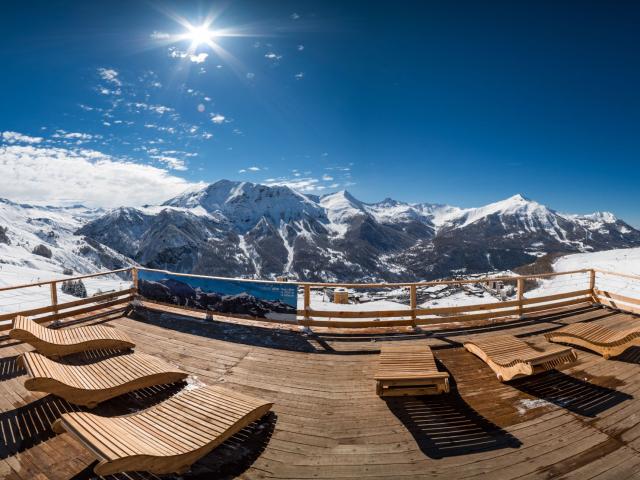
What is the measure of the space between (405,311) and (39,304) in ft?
99.3

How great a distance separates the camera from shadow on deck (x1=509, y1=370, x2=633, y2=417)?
5182 millimetres

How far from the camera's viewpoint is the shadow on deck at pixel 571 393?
518 centimetres

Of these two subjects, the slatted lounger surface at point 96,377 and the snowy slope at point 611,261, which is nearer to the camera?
the slatted lounger surface at point 96,377

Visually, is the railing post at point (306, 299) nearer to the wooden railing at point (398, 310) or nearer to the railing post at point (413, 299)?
the wooden railing at point (398, 310)

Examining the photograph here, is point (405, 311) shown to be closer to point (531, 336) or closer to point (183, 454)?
point (531, 336)

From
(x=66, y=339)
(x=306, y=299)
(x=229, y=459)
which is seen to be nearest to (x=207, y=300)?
(x=306, y=299)

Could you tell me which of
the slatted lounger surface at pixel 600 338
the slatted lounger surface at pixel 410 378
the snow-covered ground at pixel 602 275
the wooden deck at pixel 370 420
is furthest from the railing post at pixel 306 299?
the snow-covered ground at pixel 602 275

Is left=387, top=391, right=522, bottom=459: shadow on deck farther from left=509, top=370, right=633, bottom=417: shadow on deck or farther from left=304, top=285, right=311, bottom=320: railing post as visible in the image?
left=304, top=285, right=311, bottom=320: railing post

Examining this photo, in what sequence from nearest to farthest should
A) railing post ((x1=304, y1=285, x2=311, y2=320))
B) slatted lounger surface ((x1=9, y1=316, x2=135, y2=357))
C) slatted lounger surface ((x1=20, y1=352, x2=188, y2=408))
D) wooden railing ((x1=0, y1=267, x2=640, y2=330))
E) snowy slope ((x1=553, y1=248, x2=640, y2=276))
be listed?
slatted lounger surface ((x1=20, y1=352, x2=188, y2=408)), slatted lounger surface ((x1=9, y1=316, x2=135, y2=357)), wooden railing ((x1=0, y1=267, x2=640, y2=330)), railing post ((x1=304, y1=285, x2=311, y2=320)), snowy slope ((x1=553, y1=248, x2=640, y2=276))

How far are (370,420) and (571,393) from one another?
351cm

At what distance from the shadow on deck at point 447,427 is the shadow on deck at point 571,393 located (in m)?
1.38

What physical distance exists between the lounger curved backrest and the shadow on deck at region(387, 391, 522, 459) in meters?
2.14

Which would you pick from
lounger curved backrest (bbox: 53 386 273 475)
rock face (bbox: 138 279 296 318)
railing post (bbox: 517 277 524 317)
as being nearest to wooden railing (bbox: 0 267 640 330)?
railing post (bbox: 517 277 524 317)

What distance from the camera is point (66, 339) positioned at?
6992 millimetres
